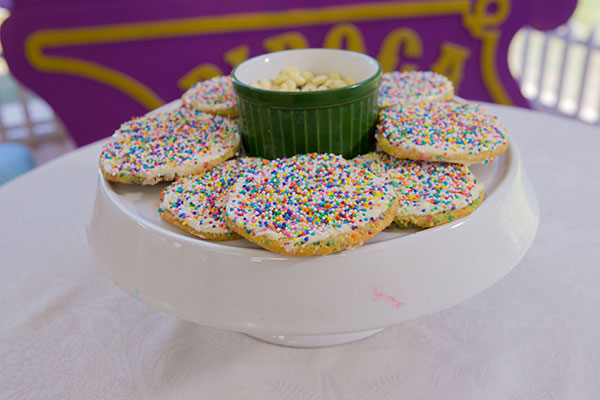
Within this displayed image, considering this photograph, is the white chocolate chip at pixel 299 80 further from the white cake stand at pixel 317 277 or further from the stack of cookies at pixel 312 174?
the white cake stand at pixel 317 277

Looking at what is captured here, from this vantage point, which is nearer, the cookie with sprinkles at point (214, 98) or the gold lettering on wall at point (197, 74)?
the cookie with sprinkles at point (214, 98)

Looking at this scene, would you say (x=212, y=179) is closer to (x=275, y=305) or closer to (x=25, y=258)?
(x=275, y=305)

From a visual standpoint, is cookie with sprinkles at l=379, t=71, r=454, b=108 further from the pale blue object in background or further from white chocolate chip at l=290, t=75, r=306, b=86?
the pale blue object in background

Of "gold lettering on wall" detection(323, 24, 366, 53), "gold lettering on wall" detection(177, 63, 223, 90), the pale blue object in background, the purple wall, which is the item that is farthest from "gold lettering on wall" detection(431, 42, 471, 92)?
the pale blue object in background

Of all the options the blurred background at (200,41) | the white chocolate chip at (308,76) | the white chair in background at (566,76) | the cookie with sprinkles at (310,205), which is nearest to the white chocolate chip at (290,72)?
the white chocolate chip at (308,76)

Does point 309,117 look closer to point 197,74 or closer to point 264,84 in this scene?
point 264,84

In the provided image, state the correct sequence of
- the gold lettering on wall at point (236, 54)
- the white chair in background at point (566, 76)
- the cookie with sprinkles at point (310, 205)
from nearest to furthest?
the cookie with sprinkles at point (310, 205) < the gold lettering on wall at point (236, 54) < the white chair in background at point (566, 76)
